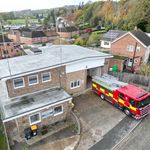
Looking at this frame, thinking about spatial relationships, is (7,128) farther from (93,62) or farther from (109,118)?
(93,62)

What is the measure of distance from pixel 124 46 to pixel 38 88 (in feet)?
72.2

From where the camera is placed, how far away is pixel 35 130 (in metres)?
13.5

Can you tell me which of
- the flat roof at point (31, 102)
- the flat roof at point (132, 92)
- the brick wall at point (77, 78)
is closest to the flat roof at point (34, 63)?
the brick wall at point (77, 78)

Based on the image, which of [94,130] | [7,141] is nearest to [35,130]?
[7,141]

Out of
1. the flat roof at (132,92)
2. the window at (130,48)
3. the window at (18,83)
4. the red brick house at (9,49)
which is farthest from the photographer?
the red brick house at (9,49)

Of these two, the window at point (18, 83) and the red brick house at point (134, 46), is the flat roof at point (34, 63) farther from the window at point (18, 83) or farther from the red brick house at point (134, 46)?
the red brick house at point (134, 46)

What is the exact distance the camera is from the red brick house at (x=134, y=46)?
96.6 ft

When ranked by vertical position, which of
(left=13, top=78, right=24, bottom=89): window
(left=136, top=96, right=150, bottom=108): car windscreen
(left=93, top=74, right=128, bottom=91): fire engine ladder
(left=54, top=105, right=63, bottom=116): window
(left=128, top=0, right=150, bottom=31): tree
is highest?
(left=128, top=0, right=150, bottom=31): tree

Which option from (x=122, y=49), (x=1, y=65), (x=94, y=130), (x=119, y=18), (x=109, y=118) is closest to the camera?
(x=94, y=130)

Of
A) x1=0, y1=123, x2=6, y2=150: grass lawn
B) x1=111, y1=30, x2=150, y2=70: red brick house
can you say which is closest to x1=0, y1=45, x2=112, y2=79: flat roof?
x1=0, y1=123, x2=6, y2=150: grass lawn

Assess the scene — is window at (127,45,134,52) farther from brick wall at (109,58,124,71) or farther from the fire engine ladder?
the fire engine ladder

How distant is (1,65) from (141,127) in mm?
16649

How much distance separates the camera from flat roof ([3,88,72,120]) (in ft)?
43.0

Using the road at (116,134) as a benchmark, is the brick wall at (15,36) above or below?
above
